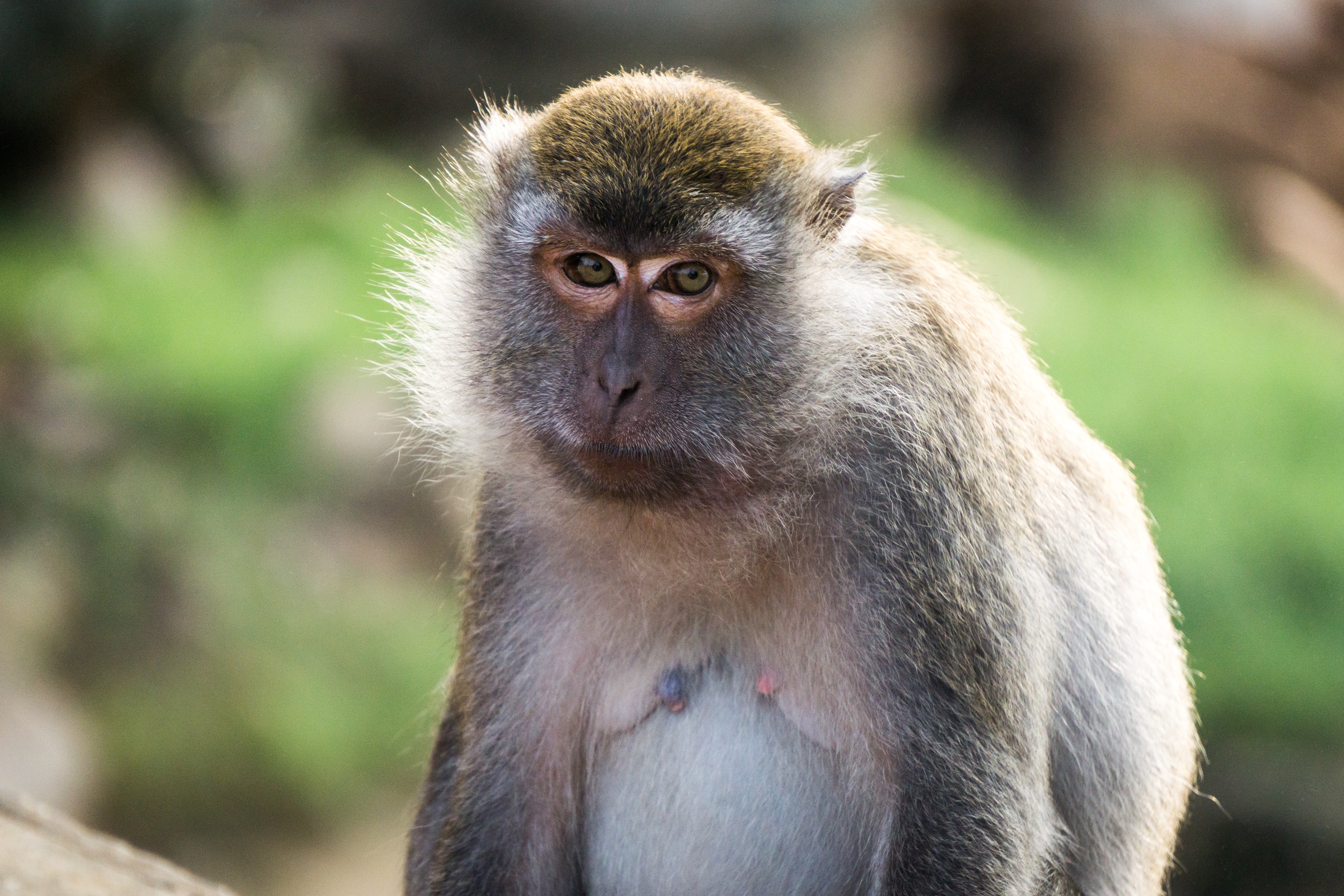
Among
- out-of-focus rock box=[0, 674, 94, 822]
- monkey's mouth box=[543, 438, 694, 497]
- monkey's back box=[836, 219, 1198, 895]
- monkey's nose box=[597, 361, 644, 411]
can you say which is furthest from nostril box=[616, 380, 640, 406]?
out-of-focus rock box=[0, 674, 94, 822]

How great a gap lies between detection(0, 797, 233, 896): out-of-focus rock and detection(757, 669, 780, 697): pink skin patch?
2.10 m

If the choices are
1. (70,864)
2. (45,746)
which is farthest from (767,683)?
(45,746)

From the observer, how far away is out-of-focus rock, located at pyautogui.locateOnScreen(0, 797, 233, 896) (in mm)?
4324

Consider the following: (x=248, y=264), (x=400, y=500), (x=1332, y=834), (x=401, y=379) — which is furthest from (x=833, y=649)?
(x=248, y=264)

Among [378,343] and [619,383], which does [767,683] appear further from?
[378,343]

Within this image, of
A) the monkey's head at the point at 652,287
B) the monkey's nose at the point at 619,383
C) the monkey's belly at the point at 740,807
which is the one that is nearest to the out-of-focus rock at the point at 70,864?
the monkey's belly at the point at 740,807

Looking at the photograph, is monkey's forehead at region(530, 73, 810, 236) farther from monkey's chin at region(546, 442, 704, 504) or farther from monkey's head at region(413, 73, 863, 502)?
monkey's chin at region(546, 442, 704, 504)

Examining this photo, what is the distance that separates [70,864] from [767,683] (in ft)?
7.65

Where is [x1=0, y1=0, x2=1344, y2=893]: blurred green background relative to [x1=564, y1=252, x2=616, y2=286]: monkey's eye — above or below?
above

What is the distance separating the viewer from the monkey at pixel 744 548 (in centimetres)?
365

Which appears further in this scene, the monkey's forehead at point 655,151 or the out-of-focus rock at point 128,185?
the out-of-focus rock at point 128,185

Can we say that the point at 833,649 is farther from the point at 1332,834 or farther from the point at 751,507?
the point at 1332,834

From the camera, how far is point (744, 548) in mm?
3787

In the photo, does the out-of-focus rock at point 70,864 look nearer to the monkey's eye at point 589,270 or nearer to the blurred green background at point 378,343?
the blurred green background at point 378,343
